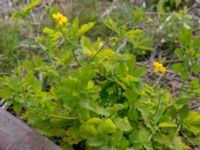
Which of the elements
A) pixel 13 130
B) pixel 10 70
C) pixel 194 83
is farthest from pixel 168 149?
pixel 10 70

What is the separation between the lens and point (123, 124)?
1.94 meters

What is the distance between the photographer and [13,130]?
5.98 feet

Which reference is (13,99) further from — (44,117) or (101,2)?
(101,2)

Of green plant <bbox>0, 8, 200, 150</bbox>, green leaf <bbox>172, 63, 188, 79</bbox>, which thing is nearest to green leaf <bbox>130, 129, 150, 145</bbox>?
green plant <bbox>0, 8, 200, 150</bbox>

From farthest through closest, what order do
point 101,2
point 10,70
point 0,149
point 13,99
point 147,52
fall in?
point 101,2 → point 147,52 → point 10,70 → point 13,99 → point 0,149

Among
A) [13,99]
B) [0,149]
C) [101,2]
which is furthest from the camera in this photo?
[101,2]

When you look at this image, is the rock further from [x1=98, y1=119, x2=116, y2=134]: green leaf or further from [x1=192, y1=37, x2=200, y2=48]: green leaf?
[x1=192, y1=37, x2=200, y2=48]: green leaf

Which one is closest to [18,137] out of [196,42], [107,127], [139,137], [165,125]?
[107,127]

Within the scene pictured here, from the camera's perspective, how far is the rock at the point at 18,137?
1772mm

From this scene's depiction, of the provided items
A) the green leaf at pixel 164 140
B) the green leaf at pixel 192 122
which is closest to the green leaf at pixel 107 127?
the green leaf at pixel 164 140

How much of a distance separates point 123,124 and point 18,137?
1.31 feet

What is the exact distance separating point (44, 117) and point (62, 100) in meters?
0.10

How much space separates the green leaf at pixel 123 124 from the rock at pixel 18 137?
25cm

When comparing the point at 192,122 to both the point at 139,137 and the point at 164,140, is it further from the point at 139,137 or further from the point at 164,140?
the point at 139,137
